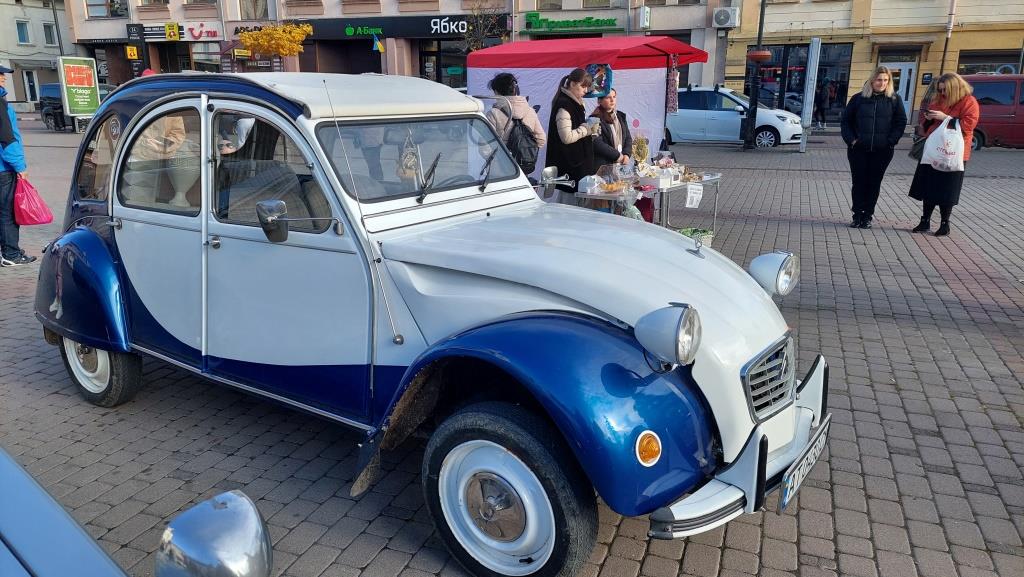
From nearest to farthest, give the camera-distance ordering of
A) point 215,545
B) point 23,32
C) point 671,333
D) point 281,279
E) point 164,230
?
point 215,545 < point 671,333 < point 281,279 < point 164,230 < point 23,32

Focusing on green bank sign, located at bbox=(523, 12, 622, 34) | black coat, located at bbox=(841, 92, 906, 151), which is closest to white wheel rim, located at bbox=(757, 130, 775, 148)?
green bank sign, located at bbox=(523, 12, 622, 34)

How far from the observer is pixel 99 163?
13.6 ft

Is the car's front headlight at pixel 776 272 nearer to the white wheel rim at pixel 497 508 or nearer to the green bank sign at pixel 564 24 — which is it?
the white wheel rim at pixel 497 508

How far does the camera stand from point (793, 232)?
30.3 feet

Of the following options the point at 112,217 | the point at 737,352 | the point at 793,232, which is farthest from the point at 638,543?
the point at 793,232

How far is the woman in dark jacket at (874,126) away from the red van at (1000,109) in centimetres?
1245

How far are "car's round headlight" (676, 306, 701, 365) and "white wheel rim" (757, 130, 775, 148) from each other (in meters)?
19.4

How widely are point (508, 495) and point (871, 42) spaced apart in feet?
94.8

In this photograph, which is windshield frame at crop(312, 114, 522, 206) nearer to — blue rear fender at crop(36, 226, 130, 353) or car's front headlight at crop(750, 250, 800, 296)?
car's front headlight at crop(750, 250, 800, 296)

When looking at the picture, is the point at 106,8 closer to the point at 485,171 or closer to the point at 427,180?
the point at 485,171

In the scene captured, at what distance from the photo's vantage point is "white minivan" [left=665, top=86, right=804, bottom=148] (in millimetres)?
19875

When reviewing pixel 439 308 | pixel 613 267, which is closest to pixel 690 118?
pixel 613 267

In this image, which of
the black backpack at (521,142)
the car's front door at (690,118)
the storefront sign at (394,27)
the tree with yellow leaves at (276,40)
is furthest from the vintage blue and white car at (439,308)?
the storefront sign at (394,27)

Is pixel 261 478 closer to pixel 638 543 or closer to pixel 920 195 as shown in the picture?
pixel 638 543
